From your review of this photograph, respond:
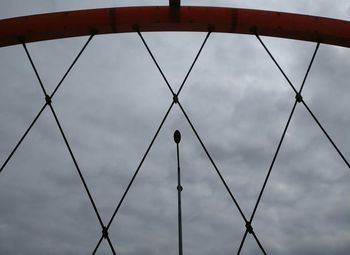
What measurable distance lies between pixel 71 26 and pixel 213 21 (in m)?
2.68

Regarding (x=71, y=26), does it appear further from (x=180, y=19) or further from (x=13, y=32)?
(x=180, y=19)

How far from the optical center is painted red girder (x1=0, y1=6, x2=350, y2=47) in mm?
7004

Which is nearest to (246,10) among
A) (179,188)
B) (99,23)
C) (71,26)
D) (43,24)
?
(99,23)

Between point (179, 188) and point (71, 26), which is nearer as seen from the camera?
point (71, 26)

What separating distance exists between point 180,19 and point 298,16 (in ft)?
7.52

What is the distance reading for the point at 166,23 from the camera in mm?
7129

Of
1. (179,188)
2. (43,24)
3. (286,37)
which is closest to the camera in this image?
(43,24)

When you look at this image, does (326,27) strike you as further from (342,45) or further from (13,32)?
(13,32)

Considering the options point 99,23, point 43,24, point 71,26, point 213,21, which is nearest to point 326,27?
point 213,21

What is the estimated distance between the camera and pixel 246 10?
23.5 feet

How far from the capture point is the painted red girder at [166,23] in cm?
700

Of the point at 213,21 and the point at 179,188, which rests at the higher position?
the point at 179,188

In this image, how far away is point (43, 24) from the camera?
6973mm

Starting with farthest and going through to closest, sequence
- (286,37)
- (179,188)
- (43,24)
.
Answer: (179,188), (286,37), (43,24)
